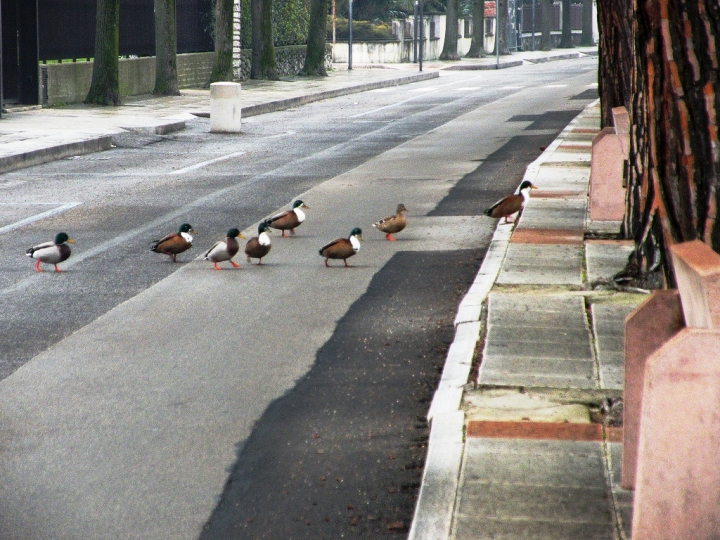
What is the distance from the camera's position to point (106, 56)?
30.8 m

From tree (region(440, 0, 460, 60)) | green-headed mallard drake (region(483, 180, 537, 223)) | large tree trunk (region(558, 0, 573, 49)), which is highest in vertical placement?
large tree trunk (region(558, 0, 573, 49))

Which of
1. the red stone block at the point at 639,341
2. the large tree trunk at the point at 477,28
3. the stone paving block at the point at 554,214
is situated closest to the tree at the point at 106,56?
the stone paving block at the point at 554,214

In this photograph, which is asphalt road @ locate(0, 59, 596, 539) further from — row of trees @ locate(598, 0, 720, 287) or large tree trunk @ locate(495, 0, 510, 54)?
large tree trunk @ locate(495, 0, 510, 54)

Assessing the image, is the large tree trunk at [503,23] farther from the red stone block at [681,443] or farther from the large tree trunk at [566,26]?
the red stone block at [681,443]

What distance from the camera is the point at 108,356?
798 centimetres

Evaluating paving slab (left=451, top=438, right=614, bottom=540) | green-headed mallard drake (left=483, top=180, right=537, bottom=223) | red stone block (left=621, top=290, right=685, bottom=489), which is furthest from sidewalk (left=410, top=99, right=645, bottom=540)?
green-headed mallard drake (left=483, top=180, right=537, bottom=223)

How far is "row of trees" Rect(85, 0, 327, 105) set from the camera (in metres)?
30.7

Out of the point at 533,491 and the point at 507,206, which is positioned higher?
the point at 507,206

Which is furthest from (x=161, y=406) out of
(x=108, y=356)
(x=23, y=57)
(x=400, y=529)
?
(x=23, y=57)

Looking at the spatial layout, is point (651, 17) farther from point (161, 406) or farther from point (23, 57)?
point (23, 57)

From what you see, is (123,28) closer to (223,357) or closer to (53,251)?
(53,251)

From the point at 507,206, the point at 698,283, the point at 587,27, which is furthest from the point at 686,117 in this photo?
the point at 587,27

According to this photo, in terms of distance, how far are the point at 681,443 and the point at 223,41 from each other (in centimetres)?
3615

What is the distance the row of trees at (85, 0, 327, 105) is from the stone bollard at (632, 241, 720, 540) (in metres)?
28.3
